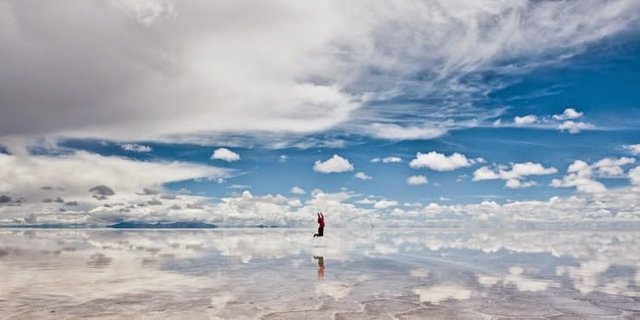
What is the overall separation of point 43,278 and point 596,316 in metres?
22.8

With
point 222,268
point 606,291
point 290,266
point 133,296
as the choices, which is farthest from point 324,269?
point 606,291

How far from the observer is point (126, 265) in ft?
101

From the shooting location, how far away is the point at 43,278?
77.6 ft

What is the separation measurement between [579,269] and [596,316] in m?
14.8

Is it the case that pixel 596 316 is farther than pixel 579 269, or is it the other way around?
pixel 579 269

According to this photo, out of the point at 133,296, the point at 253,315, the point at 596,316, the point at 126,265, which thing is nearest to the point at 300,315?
the point at 253,315

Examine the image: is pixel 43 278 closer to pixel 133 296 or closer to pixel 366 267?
pixel 133 296

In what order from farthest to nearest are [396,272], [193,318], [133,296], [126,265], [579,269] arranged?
[126,265] < [579,269] < [396,272] < [133,296] < [193,318]

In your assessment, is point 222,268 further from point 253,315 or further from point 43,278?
point 253,315

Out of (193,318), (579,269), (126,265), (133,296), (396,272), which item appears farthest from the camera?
(126,265)

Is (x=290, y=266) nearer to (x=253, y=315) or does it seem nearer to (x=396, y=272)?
(x=396, y=272)

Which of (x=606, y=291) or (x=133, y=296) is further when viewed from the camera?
(x=606, y=291)

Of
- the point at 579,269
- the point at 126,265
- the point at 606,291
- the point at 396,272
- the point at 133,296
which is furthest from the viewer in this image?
the point at 126,265

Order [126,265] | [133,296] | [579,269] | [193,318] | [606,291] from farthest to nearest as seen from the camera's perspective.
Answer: [126,265] → [579,269] → [606,291] → [133,296] → [193,318]
